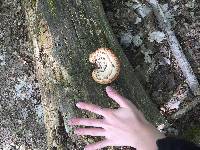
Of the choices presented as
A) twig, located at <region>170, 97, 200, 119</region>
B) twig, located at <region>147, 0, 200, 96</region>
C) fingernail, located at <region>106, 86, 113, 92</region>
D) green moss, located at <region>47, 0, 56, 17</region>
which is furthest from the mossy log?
twig, located at <region>147, 0, 200, 96</region>

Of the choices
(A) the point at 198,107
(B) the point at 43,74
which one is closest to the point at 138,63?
(A) the point at 198,107

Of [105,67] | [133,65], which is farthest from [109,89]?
[133,65]

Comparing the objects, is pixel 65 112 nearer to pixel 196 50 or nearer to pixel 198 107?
pixel 198 107

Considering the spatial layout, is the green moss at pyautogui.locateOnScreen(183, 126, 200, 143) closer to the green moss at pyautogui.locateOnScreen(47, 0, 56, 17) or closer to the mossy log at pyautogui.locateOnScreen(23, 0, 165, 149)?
the mossy log at pyautogui.locateOnScreen(23, 0, 165, 149)

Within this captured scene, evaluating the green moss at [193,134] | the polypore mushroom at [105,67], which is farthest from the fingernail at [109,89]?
the green moss at [193,134]

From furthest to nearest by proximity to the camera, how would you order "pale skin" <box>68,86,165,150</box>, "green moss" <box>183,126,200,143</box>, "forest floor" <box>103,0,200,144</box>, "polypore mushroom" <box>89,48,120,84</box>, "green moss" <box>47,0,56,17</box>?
"forest floor" <box>103,0,200,144</box> < "green moss" <box>183,126,200,143</box> < "green moss" <box>47,0,56,17</box> < "polypore mushroom" <box>89,48,120,84</box> < "pale skin" <box>68,86,165,150</box>
